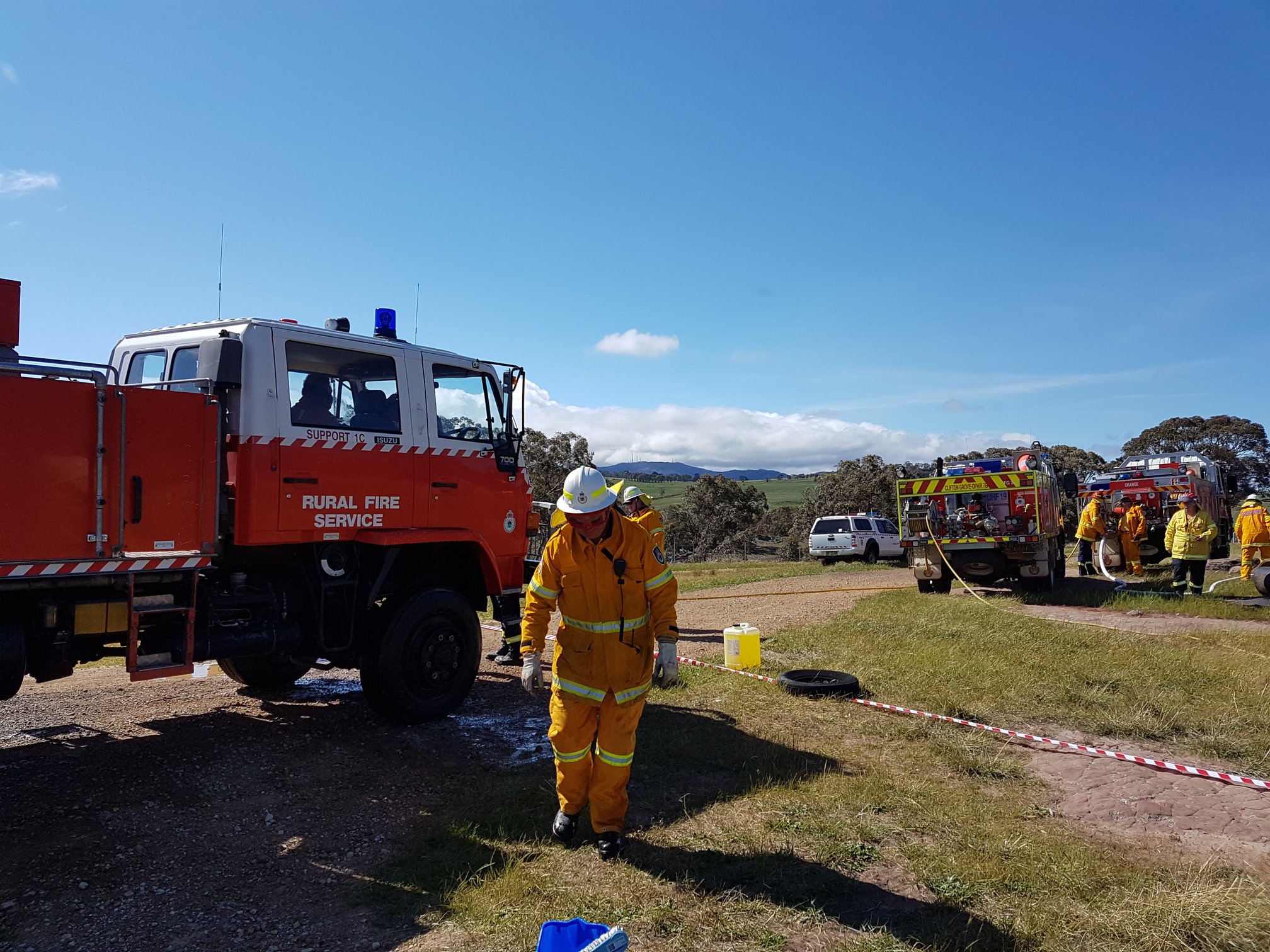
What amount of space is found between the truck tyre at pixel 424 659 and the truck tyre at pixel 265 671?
5.26 ft

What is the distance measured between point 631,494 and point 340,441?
329cm

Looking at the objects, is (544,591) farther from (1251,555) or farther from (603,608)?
(1251,555)

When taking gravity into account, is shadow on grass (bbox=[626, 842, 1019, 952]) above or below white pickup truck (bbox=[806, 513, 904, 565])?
below

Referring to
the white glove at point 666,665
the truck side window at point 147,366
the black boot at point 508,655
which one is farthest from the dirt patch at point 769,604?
the truck side window at point 147,366

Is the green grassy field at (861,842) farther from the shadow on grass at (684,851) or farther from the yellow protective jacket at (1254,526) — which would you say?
the yellow protective jacket at (1254,526)

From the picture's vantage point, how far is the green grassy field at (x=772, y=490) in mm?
86500

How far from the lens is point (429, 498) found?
22.0 ft

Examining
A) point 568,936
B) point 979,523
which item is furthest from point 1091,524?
point 568,936

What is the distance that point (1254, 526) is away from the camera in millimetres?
13289

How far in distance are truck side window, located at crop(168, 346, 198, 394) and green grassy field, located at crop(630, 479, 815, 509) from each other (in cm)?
6750

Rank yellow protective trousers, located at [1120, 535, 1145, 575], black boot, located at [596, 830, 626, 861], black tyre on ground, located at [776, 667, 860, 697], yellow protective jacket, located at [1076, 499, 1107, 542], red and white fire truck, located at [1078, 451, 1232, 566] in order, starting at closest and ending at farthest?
1. black boot, located at [596, 830, 626, 861]
2. black tyre on ground, located at [776, 667, 860, 697]
3. yellow protective jacket, located at [1076, 499, 1107, 542]
4. yellow protective trousers, located at [1120, 535, 1145, 575]
5. red and white fire truck, located at [1078, 451, 1232, 566]

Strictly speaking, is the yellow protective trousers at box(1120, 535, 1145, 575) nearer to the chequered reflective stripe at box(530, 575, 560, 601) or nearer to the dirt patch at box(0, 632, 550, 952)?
the dirt patch at box(0, 632, 550, 952)

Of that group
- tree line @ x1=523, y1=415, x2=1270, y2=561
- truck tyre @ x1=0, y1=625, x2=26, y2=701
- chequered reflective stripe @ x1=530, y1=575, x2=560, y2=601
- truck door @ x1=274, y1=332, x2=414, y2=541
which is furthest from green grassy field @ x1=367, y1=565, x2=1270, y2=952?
tree line @ x1=523, y1=415, x2=1270, y2=561

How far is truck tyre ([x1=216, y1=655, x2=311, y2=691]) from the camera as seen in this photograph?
7668mm
